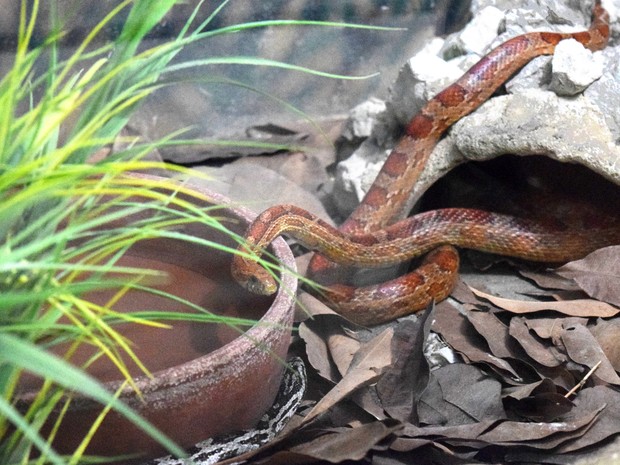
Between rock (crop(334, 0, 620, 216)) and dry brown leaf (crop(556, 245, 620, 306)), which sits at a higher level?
rock (crop(334, 0, 620, 216))

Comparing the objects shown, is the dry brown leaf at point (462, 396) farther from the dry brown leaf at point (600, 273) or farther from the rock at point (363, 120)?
the rock at point (363, 120)

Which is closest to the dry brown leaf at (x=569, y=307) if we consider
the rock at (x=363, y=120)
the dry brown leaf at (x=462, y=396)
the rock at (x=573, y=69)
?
the dry brown leaf at (x=462, y=396)

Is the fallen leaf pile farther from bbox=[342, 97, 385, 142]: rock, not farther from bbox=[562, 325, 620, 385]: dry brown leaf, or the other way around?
bbox=[342, 97, 385, 142]: rock

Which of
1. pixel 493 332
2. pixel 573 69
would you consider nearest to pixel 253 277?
pixel 493 332

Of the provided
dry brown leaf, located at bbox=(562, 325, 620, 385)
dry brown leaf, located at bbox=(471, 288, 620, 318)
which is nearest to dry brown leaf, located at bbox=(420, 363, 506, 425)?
dry brown leaf, located at bbox=(562, 325, 620, 385)

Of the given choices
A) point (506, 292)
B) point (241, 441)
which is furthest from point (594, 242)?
point (241, 441)

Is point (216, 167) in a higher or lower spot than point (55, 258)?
lower

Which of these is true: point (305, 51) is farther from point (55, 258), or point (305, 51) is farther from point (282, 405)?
point (55, 258)
